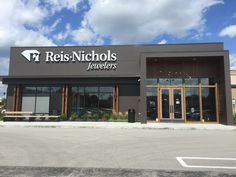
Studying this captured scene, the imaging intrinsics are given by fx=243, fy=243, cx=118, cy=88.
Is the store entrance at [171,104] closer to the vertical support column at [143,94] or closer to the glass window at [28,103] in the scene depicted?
the vertical support column at [143,94]

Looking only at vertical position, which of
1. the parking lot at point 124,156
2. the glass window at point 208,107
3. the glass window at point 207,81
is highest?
the glass window at point 207,81

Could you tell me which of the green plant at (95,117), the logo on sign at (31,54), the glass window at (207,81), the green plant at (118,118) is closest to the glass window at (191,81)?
the glass window at (207,81)

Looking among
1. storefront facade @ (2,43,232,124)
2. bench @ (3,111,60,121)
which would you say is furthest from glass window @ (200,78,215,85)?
bench @ (3,111,60,121)

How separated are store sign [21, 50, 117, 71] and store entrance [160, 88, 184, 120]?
6.13 m

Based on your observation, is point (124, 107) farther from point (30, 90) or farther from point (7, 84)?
point (7, 84)

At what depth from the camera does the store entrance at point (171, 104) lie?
2055 cm

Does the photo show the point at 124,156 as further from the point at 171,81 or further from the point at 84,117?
the point at 84,117

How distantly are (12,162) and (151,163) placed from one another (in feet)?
12.6

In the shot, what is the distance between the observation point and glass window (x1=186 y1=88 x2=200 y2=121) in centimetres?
2045

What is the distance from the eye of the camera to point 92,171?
231 inches

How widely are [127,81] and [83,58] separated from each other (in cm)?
521

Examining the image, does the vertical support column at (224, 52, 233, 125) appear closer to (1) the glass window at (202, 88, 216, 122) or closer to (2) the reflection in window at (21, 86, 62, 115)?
(1) the glass window at (202, 88, 216, 122)

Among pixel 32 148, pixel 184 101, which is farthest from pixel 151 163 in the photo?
pixel 184 101

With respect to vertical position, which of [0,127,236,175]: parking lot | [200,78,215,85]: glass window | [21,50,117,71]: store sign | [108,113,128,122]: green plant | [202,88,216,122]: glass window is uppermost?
[21,50,117,71]: store sign
